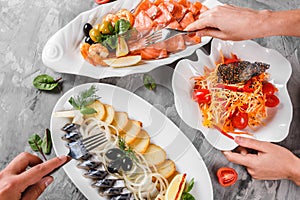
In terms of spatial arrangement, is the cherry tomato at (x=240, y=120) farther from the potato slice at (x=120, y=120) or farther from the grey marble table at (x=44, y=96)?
the potato slice at (x=120, y=120)

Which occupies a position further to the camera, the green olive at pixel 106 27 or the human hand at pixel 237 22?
the green olive at pixel 106 27

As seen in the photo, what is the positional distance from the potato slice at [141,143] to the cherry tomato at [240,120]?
378 mm

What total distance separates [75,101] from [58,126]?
0.41ft

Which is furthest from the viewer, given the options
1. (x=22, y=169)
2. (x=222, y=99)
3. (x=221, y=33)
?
(x=222, y=99)

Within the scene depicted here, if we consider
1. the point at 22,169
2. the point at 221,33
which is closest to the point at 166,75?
the point at 221,33

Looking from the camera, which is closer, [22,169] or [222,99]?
[22,169]

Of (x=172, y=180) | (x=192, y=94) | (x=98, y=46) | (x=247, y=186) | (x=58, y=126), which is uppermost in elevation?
(x=98, y=46)

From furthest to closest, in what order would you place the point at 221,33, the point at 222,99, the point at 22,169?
the point at 222,99, the point at 221,33, the point at 22,169

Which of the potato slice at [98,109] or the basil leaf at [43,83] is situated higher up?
the basil leaf at [43,83]

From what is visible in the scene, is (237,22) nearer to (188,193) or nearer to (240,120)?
(240,120)

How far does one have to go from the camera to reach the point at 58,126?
2020 millimetres

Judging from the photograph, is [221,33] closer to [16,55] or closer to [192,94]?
[192,94]

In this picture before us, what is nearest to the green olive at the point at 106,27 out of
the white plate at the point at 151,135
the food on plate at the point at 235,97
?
the white plate at the point at 151,135

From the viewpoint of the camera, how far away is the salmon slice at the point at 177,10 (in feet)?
7.17
